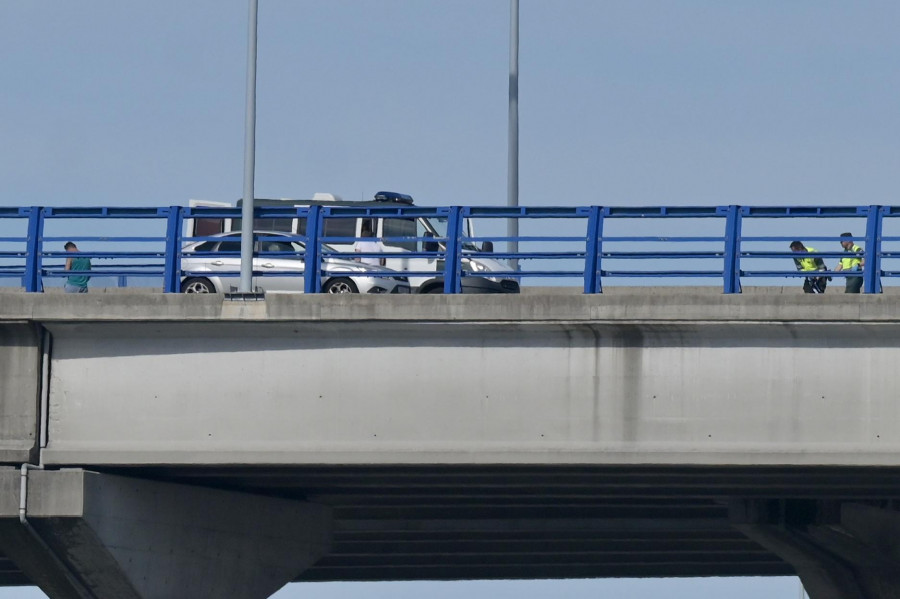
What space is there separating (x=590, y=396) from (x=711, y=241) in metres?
2.60

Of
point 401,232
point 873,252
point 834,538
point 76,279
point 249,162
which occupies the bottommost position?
point 834,538

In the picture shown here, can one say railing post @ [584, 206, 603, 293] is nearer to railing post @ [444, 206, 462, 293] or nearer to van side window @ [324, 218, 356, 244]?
railing post @ [444, 206, 462, 293]

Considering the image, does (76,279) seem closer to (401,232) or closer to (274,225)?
(401,232)

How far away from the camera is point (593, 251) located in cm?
2086

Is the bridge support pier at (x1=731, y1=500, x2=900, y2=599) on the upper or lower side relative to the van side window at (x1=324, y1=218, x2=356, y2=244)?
lower

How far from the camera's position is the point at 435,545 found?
2872cm

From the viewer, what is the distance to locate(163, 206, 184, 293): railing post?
21.1 metres

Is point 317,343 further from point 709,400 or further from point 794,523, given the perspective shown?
point 794,523

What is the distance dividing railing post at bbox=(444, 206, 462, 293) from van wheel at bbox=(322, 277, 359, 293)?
603 centimetres

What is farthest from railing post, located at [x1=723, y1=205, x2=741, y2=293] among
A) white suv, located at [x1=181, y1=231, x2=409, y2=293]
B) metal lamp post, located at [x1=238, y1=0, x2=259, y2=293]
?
white suv, located at [x1=181, y1=231, x2=409, y2=293]

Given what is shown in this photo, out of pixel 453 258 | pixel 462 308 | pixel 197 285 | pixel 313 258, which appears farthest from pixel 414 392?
pixel 197 285

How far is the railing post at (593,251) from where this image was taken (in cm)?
2081

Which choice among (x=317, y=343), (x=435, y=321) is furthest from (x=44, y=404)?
(x=435, y=321)

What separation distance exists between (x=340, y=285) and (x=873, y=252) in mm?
9035
